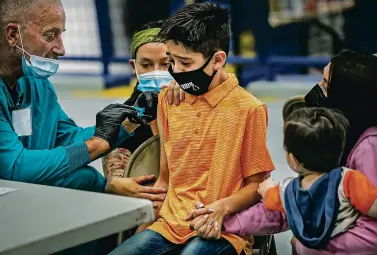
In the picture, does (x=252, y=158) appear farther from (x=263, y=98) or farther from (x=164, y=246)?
(x=263, y=98)

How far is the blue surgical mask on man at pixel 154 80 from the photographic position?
2715mm

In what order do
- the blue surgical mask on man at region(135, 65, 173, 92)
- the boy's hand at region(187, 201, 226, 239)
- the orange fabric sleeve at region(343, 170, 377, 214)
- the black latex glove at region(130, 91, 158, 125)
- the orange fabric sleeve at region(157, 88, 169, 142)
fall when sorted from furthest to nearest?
the blue surgical mask on man at region(135, 65, 173, 92) < the black latex glove at region(130, 91, 158, 125) < the orange fabric sleeve at region(157, 88, 169, 142) < the boy's hand at region(187, 201, 226, 239) < the orange fabric sleeve at region(343, 170, 377, 214)

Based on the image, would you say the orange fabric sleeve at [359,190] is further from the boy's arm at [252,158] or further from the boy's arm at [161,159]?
the boy's arm at [161,159]

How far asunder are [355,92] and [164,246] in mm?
820

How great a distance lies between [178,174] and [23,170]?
544 millimetres

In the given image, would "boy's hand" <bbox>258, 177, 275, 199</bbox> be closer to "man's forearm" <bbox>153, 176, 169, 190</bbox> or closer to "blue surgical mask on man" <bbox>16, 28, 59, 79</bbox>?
"man's forearm" <bbox>153, 176, 169, 190</bbox>

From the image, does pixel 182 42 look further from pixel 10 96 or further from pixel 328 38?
pixel 328 38

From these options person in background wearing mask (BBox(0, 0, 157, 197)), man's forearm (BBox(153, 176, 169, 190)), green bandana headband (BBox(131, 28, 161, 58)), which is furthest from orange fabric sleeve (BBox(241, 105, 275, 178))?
green bandana headband (BBox(131, 28, 161, 58))

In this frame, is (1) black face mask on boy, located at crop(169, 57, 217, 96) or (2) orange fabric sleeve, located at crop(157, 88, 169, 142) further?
(2) orange fabric sleeve, located at crop(157, 88, 169, 142)

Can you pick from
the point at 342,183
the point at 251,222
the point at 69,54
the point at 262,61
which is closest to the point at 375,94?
the point at 342,183

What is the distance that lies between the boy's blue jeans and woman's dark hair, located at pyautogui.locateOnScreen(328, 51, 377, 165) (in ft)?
1.62

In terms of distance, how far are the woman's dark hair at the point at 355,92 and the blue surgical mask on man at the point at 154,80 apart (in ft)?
2.44

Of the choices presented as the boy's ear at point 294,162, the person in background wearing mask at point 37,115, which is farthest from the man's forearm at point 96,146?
the boy's ear at point 294,162

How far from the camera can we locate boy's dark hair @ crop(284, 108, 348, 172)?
2.03 metres
